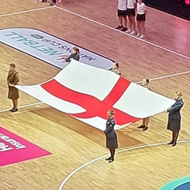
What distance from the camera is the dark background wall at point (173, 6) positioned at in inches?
1259

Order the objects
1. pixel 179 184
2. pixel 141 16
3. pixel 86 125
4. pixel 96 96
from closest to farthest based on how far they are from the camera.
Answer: pixel 179 184 < pixel 86 125 < pixel 96 96 < pixel 141 16

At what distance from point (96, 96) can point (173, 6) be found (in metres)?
9.47

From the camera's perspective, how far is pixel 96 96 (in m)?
23.9

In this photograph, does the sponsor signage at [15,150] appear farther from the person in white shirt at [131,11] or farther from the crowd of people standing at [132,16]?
the person in white shirt at [131,11]

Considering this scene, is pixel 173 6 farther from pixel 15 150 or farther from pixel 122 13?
pixel 15 150

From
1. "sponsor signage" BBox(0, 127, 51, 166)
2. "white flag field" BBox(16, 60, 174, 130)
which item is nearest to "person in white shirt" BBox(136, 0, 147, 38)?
"white flag field" BBox(16, 60, 174, 130)

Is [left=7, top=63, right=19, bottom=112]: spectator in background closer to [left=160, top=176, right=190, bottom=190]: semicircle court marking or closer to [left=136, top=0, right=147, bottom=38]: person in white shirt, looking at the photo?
[left=160, top=176, right=190, bottom=190]: semicircle court marking


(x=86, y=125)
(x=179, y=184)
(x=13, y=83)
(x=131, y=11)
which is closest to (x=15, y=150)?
(x=86, y=125)

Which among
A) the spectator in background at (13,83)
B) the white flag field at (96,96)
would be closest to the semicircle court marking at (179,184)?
the white flag field at (96,96)

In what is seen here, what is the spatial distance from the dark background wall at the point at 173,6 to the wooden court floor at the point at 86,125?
10.2 inches

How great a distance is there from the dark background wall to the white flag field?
809cm

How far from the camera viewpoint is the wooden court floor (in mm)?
20875

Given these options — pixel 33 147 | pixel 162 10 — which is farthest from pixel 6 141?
pixel 162 10

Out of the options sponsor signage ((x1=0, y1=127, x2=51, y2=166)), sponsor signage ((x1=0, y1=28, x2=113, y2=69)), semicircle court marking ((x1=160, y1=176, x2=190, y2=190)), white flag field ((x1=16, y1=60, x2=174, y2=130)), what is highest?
white flag field ((x1=16, y1=60, x2=174, y2=130))
